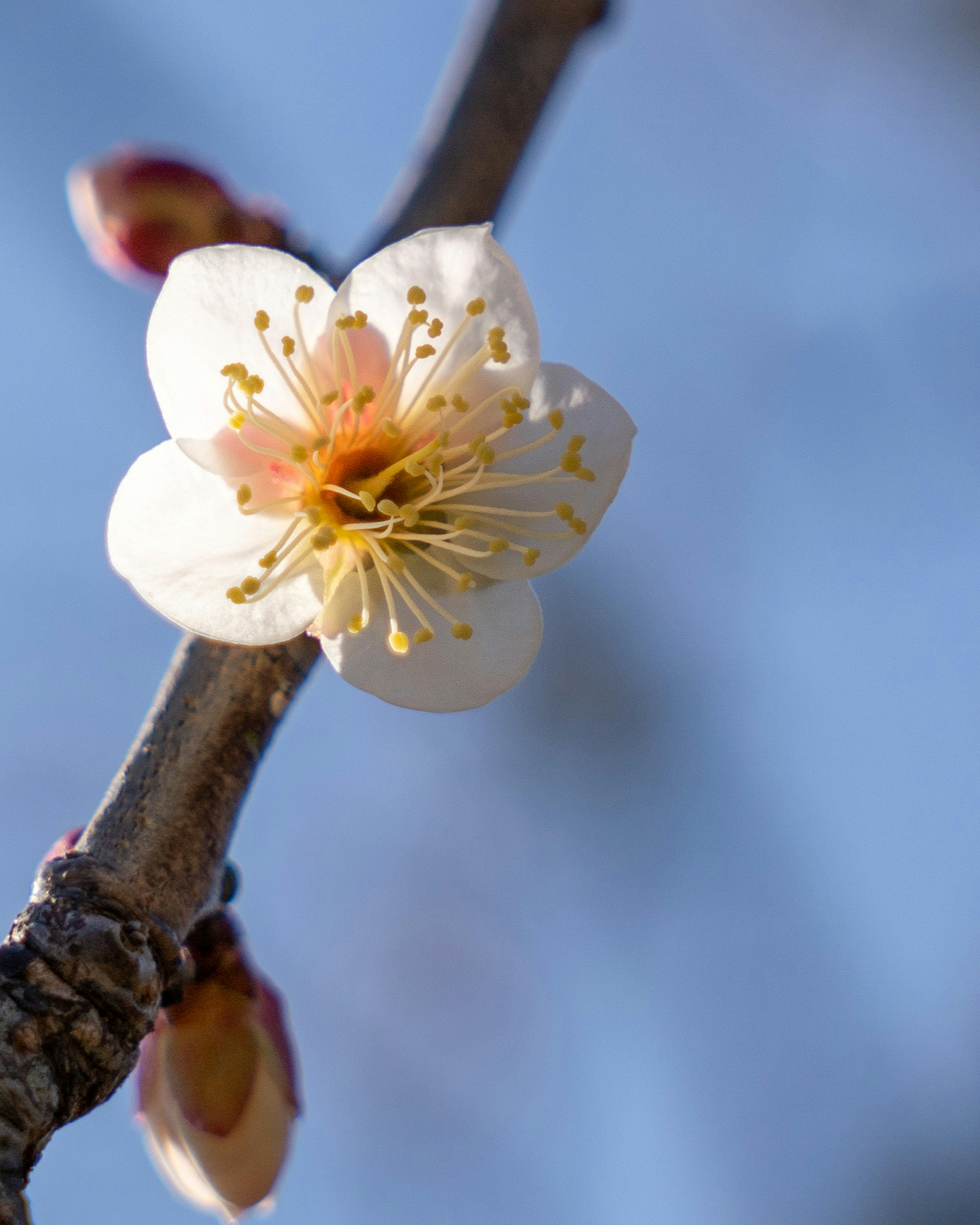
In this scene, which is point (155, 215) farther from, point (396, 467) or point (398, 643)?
point (398, 643)

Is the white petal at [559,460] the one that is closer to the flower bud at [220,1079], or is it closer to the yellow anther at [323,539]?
the yellow anther at [323,539]

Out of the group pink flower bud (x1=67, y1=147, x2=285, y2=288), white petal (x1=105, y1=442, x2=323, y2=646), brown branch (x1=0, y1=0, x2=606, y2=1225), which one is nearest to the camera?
brown branch (x1=0, y1=0, x2=606, y2=1225)

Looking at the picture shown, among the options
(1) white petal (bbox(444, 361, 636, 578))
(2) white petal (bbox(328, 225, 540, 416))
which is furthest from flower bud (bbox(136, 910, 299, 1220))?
(2) white petal (bbox(328, 225, 540, 416))

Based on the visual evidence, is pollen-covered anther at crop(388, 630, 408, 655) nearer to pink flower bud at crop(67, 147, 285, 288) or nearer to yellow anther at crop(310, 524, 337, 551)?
yellow anther at crop(310, 524, 337, 551)

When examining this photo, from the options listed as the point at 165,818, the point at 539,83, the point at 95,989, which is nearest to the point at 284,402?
the point at 165,818

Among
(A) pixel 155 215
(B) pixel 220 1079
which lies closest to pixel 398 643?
(B) pixel 220 1079

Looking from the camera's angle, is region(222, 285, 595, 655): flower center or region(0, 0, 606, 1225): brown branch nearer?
region(0, 0, 606, 1225): brown branch

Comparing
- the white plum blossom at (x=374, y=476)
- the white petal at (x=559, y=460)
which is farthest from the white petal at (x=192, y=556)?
the white petal at (x=559, y=460)
